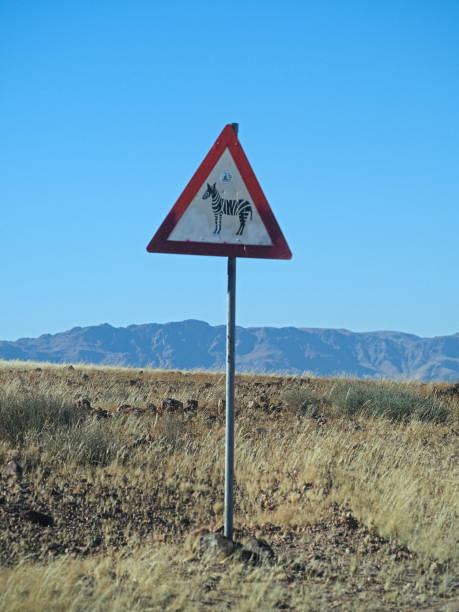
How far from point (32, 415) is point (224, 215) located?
574 centimetres

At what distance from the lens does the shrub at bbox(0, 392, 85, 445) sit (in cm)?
1099

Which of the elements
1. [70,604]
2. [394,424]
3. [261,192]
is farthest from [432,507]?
[394,424]

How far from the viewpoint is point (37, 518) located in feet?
24.0

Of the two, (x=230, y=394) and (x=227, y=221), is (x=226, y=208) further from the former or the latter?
(x=230, y=394)

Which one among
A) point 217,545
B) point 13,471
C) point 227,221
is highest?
point 227,221

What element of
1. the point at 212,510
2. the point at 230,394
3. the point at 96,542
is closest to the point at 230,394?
the point at 230,394

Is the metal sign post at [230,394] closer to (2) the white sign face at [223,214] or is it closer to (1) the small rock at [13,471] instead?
(2) the white sign face at [223,214]

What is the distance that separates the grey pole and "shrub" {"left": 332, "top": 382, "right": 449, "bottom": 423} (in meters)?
8.65

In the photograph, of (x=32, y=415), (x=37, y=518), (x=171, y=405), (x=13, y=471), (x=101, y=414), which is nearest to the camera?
(x=37, y=518)

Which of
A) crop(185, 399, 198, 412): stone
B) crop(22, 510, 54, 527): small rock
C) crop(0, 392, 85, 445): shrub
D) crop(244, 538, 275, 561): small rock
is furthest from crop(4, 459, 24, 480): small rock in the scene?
crop(185, 399, 198, 412): stone

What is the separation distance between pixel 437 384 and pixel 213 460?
13.1 metres

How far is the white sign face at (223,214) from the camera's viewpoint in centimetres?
671

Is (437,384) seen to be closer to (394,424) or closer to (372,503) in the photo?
(394,424)

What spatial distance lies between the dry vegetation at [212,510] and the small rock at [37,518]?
12 millimetres
